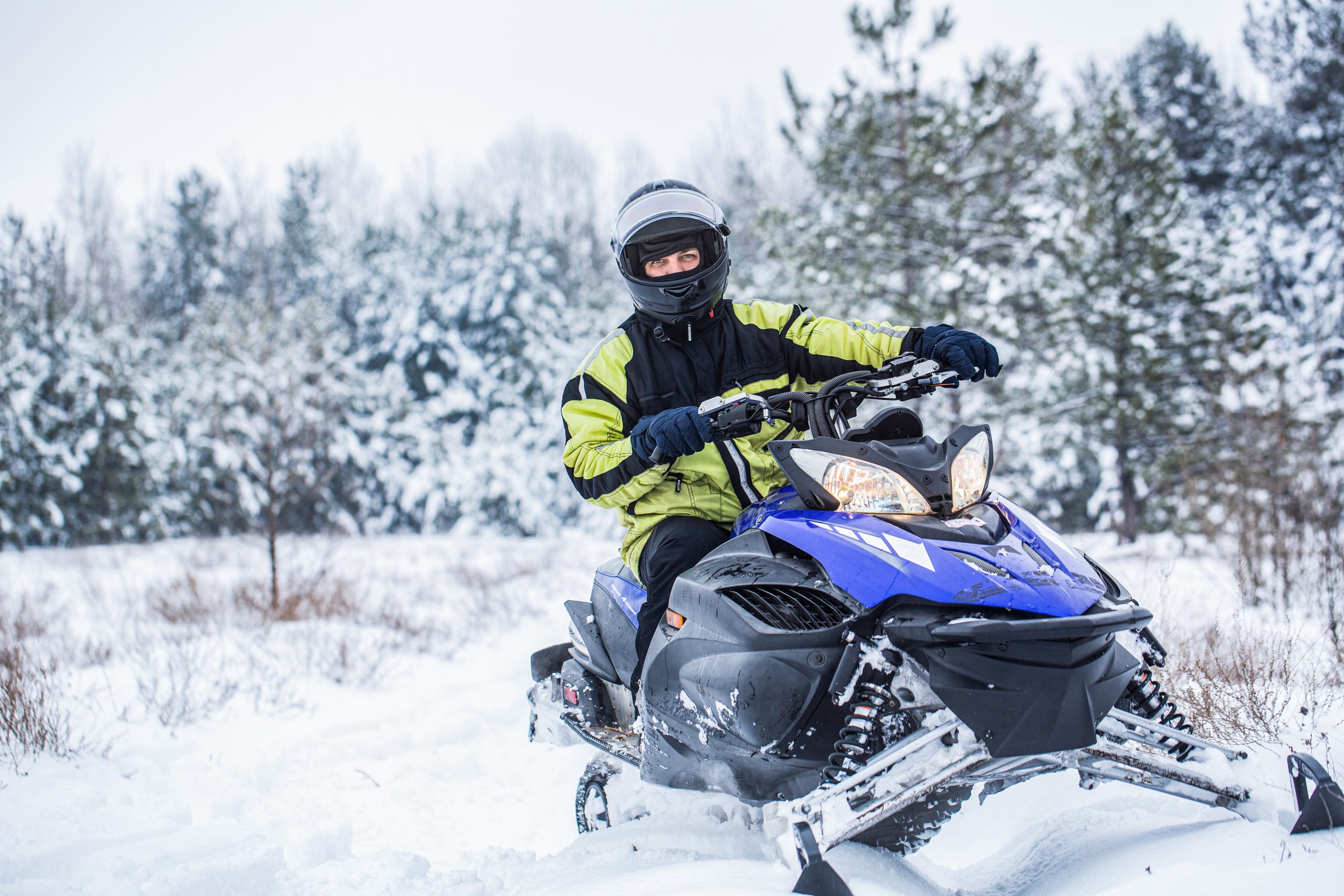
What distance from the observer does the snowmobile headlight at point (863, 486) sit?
193cm

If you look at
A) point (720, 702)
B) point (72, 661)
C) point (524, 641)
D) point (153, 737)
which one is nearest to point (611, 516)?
point (524, 641)

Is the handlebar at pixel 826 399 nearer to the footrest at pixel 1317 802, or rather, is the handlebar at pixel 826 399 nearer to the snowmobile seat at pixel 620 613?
the snowmobile seat at pixel 620 613

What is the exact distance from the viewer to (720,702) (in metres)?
2.04

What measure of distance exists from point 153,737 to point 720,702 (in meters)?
3.34

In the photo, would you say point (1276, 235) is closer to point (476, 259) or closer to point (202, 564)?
point (476, 259)

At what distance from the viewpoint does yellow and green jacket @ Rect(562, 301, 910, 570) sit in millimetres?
2652

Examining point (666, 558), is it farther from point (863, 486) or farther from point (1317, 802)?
point (1317, 802)

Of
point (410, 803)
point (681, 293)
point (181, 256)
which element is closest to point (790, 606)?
point (681, 293)

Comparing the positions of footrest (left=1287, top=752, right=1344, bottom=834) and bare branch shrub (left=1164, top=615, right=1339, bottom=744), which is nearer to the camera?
footrest (left=1287, top=752, right=1344, bottom=834)

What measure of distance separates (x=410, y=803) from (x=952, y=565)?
2730mm

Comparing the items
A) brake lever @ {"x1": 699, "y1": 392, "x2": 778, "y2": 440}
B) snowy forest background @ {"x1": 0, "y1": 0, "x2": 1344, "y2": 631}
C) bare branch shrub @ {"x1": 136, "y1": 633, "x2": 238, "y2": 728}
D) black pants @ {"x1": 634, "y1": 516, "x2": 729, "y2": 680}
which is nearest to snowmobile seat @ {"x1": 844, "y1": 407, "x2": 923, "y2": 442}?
brake lever @ {"x1": 699, "y1": 392, "x2": 778, "y2": 440}

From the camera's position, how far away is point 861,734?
1.76 meters

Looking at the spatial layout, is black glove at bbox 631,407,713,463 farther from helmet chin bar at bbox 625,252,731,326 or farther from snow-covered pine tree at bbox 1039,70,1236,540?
snow-covered pine tree at bbox 1039,70,1236,540

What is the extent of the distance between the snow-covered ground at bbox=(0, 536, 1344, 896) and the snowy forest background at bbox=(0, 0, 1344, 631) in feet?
7.33
